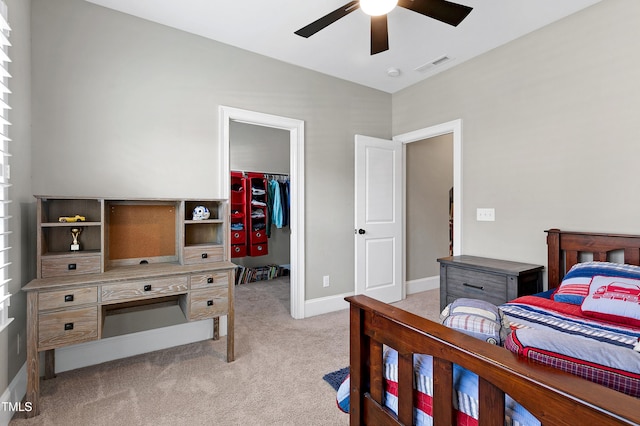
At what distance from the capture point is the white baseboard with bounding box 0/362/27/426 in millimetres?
1718

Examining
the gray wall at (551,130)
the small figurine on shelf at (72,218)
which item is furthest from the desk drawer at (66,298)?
the gray wall at (551,130)

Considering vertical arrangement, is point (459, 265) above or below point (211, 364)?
above

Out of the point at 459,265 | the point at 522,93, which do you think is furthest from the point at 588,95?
the point at 459,265

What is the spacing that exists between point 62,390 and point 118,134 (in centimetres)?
183

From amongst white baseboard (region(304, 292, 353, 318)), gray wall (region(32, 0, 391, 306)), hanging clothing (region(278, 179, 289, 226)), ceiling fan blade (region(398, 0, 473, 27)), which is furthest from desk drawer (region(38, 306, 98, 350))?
hanging clothing (region(278, 179, 289, 226))

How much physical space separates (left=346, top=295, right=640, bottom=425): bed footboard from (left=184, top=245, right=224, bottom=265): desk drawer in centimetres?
163

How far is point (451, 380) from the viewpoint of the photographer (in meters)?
0.92

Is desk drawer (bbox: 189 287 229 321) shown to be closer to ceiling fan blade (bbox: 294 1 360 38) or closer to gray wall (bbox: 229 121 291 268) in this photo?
ceiling fan blade (bbox: 294 1 360 38)

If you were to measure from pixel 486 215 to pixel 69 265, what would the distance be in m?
3.46

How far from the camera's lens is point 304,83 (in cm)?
348

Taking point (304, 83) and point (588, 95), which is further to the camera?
point (304, 83)

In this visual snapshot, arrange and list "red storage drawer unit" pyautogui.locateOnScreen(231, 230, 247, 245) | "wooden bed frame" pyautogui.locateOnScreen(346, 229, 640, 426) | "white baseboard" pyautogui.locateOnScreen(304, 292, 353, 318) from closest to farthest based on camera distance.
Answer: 1. "wooden bed frame" pyautogui.locateOnScreen(346, 229, 640, 426)
2. "white baseboard" pyautogui.locateOnScreen(304, 292, 353, 318)
3. "red storage drawer unit" pyautogui.locateOnScreen(231, 230, 247, 245)

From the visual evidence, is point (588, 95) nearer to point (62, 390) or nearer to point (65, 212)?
point (65, 212)

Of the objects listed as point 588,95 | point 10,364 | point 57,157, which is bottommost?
point 10,364
